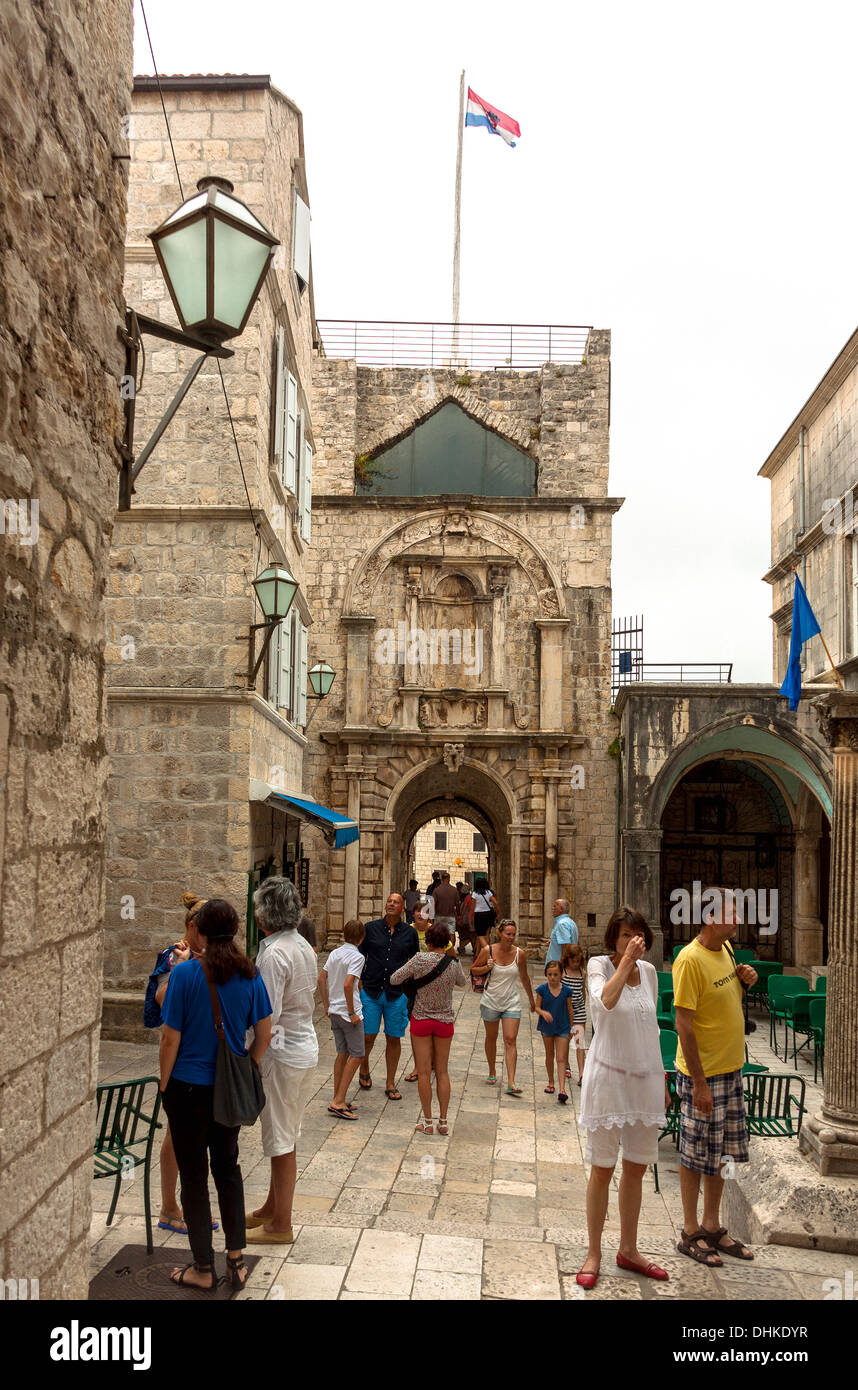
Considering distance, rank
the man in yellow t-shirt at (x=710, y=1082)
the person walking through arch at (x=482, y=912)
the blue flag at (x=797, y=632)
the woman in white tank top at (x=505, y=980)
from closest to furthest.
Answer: the man in yellow t-shirt at (x=710, y=1082)
the woman in white tank top at (x=505, y=980)
the blue flag at (x=797, y=632)
the person walking through arch at (x=482, y=912)

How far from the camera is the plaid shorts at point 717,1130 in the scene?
16.0ft

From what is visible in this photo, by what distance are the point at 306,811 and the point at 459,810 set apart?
13.1 meters

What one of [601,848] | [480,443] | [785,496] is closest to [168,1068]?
[601,848]

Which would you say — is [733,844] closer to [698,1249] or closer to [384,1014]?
[384,1014]

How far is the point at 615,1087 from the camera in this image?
4.56 metres

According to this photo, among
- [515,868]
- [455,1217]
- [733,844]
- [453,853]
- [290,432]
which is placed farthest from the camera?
[453,853]

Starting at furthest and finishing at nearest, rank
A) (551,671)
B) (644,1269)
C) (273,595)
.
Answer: (551,671) → (273,595) → (644,1269)

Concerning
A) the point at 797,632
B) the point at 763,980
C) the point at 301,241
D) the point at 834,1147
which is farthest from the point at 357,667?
the point at 834,1147

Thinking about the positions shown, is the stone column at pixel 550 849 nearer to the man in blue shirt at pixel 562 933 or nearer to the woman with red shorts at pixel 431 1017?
the man in blue shirt at pixel 562 933

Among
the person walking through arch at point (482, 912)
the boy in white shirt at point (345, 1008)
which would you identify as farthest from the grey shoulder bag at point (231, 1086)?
the person walking through arch at point (482, 912)

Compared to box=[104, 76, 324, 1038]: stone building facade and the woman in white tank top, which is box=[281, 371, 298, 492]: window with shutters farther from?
the woman in white tank top

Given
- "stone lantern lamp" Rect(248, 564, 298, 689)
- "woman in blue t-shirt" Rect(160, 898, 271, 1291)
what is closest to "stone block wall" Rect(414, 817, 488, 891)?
"stone lantern lamp" Rect(248, 564, 298, 689)

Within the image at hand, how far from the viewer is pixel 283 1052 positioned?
4.99m

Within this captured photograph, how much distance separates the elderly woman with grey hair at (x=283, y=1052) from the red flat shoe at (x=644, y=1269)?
1600mm
